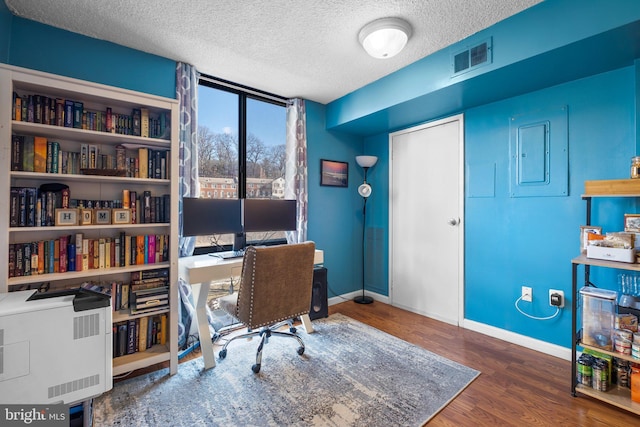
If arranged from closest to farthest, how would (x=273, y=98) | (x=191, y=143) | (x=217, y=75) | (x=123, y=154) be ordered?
1. (x=123, y=154)
2. (x=191, y=143)
3. (x=217, y=75)
4. (x=273, y=98)

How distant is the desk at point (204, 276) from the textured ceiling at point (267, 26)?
163cm

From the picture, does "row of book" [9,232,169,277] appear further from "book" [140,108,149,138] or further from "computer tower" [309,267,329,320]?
"computer tower" [309,267,329,320]

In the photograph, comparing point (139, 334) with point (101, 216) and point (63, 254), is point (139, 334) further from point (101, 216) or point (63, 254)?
point (101, 216)

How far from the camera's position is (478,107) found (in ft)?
8.75

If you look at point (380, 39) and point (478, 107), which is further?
point (478, 107)

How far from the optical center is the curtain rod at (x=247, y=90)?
2.68 metres

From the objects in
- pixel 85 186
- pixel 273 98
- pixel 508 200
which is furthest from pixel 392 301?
pixel 85 186

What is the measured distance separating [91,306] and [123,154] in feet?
3.39

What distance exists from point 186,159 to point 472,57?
90.7 inches

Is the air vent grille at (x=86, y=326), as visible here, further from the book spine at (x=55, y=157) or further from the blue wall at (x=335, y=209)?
the blue wall at (x=335, y=209)

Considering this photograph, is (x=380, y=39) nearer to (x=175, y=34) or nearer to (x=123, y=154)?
(x=175, y=34)

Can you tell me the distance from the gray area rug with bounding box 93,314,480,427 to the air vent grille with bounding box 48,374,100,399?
234 mm

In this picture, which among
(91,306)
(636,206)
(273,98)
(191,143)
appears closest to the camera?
(91,306)

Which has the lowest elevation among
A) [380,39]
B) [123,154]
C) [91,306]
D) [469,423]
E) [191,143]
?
[469,423]
